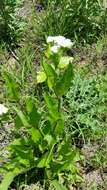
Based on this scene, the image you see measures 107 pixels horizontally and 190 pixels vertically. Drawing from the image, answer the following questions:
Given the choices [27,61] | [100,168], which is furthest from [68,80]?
[27,61]

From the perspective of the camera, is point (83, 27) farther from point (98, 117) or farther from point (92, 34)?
point (98, 117)

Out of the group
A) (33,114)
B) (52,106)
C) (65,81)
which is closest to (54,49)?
(65,81)

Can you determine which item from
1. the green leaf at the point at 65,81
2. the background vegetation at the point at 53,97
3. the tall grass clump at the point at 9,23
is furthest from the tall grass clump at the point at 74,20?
the green leaf at the point at 65,81

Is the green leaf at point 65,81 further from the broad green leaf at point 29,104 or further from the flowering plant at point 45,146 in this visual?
the broad green leaf at point 29,104

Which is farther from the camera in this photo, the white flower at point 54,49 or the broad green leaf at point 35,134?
the broad green leaf at point 35,134

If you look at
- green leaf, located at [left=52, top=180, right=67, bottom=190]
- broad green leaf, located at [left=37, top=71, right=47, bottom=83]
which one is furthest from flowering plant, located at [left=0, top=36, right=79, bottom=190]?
broad green leaf, located at [left=37, top=71, right=47, bottom=83]

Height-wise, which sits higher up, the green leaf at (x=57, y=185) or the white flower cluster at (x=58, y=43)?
the white flower cluster at (x=58, y=43)
